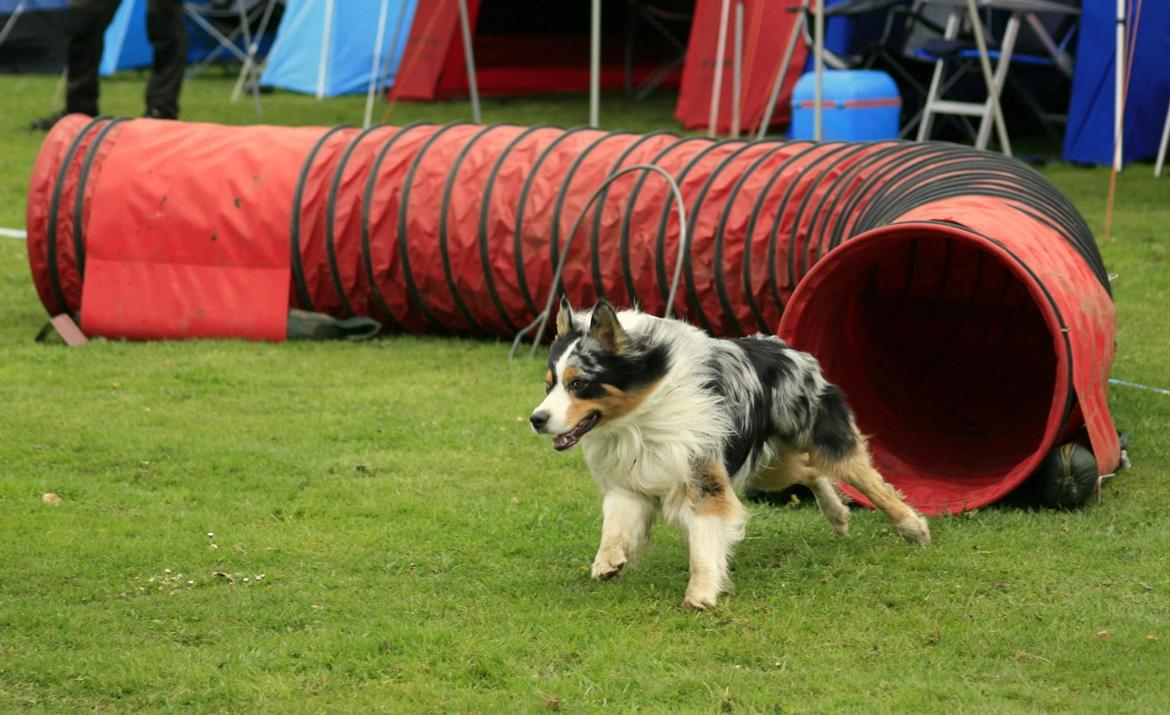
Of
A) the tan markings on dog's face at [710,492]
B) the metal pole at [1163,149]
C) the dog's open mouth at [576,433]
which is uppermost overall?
the dog's open mouth at [576,433]

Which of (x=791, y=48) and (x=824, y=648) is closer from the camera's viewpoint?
Answer: (x=824, y=648)

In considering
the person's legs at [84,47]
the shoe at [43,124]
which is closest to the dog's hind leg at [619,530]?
the person's legs at [84,47]

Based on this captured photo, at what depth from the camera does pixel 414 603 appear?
5070 mm

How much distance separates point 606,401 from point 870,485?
50.4 inches

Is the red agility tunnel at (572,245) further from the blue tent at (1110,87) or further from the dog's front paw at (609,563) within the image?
the blue tent at (1110,87)

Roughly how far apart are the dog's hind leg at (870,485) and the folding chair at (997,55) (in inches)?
296

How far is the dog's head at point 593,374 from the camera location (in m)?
4.91

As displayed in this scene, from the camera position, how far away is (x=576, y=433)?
497 centimetres

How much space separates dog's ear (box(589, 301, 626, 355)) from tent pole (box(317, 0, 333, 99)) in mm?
15226

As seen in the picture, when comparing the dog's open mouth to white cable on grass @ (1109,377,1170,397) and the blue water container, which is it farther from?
the blue water container

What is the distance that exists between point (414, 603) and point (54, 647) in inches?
45.0

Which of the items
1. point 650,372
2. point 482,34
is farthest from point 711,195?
point 482,34

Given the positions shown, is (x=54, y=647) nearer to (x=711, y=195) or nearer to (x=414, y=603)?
(x=414, y=603)

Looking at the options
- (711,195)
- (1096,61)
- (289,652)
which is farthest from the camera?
(1096,61)
